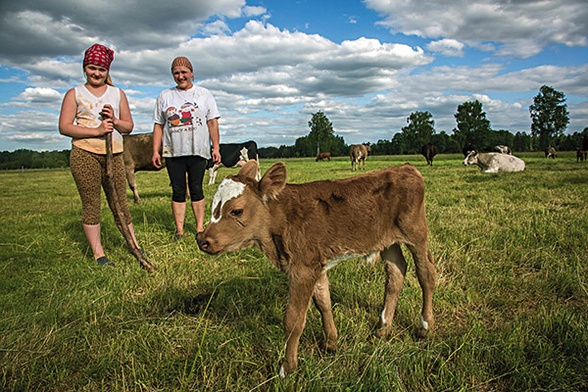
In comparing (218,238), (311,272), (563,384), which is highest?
(218,238)

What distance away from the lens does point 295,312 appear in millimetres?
2818

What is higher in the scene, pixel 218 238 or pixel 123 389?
pixel 218 238

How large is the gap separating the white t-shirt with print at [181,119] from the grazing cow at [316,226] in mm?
3159

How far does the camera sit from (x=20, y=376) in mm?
2693

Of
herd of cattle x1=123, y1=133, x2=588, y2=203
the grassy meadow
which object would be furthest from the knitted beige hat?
herd of cattle x1=123, y1=133, x2=588, y2=203

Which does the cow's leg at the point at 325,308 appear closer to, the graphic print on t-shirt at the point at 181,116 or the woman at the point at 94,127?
the woman at the point at 94,127

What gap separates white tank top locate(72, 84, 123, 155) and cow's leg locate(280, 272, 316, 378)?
3669 millimetres

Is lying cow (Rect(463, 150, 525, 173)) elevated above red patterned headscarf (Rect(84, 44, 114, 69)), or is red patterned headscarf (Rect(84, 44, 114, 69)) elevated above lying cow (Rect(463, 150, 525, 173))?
red patterned headscarf (Rect(84, 44, 114, 69))

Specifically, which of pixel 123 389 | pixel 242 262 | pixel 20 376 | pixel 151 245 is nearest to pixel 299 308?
pixel 123 389

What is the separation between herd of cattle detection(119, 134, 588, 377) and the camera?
9.36 ft

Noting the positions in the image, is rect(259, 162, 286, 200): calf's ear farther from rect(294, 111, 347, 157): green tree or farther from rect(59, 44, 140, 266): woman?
rect(294, 111, 347, 157): green tree

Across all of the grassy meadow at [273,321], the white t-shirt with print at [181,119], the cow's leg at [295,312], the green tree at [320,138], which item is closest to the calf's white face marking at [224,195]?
the cow's leg at [295,312]

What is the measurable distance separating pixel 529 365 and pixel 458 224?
178 inches

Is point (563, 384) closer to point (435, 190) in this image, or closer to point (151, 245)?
point (151, 245)
